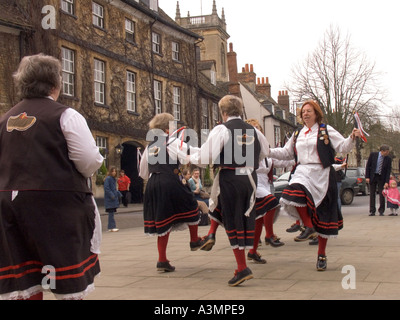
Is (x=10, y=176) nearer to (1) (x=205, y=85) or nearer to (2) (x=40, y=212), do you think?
(2) (x=40, y=212)

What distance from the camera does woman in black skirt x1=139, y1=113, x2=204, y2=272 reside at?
259 inches

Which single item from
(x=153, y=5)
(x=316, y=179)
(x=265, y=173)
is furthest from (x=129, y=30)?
(x=316, y=179)

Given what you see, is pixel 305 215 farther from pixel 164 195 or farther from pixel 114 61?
pixel 114 61

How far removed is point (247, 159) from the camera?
5953mm

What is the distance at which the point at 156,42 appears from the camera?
2953 cm

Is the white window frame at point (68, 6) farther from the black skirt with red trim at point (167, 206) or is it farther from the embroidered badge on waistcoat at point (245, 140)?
the embroidered badge on waistcoat at point (245, 140)

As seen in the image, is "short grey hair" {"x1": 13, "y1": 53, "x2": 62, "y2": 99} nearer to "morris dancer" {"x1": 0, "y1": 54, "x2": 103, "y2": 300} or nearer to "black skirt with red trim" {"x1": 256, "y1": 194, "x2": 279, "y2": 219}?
"morris dancer" {"x1": 0, "y1": 54, "x2": 103, "y2": 300}

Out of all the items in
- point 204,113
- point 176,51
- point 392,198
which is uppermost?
point 176,51

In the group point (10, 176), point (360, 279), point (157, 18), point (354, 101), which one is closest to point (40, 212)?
point (10, 176)

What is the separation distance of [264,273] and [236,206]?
95 cm

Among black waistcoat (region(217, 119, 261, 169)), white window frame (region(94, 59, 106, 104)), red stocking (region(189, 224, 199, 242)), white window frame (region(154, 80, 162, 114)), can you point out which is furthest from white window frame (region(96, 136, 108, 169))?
black waistcoat (region(217, 119, 261, 169))

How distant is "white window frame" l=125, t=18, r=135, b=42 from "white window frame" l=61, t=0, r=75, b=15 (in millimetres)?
4463

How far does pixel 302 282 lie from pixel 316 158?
177cm

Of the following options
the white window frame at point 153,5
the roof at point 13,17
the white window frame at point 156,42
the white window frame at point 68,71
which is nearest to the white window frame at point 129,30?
the white window frame at point 156,42
